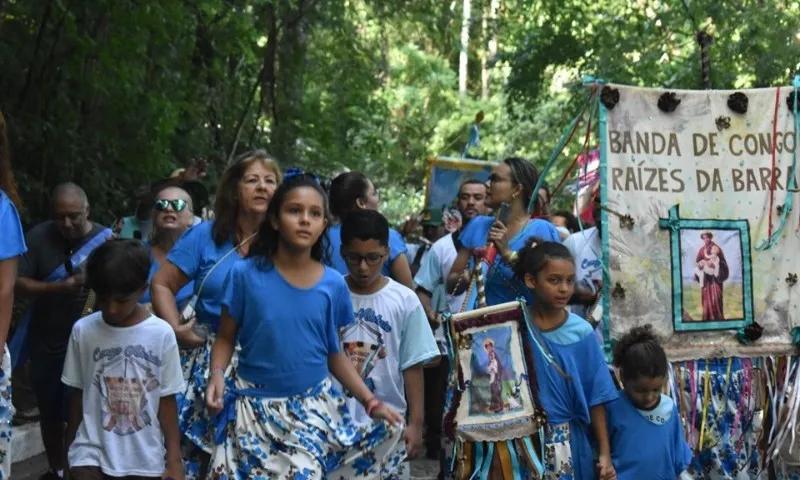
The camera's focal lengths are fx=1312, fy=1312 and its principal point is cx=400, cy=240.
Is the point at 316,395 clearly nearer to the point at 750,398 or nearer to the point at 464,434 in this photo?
the point at 464,434

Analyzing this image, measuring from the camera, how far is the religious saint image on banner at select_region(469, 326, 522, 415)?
20.0 feet

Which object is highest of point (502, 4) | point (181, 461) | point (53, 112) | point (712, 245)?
point (502, 4)

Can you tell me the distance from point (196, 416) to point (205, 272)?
639 mm

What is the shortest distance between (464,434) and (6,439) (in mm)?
2085

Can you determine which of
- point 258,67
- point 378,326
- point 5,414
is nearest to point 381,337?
point 378,326

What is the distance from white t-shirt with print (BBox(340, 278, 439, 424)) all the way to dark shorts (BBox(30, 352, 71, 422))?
2443mm

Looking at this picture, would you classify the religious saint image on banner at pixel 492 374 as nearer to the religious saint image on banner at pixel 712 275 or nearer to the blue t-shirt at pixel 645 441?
the blue t-shirt at pixel 645 441

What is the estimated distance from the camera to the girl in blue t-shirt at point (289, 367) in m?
4.95

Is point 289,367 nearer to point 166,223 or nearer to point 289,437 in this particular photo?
point 289,437

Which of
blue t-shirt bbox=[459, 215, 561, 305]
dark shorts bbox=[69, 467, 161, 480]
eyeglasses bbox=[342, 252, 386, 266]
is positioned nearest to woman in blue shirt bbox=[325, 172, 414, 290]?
blue t-shirt bbox=[459, 215, 561, 305]

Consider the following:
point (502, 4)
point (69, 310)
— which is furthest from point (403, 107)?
point (69, 310)

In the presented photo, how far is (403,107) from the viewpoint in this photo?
34.7 meters

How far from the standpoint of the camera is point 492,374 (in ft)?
20.2

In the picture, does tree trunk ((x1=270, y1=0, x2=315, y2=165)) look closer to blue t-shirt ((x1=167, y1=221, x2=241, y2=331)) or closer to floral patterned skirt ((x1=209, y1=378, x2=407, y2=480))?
blue t-shirt ((x1=167, y1=221, x2=241, y2=331))
